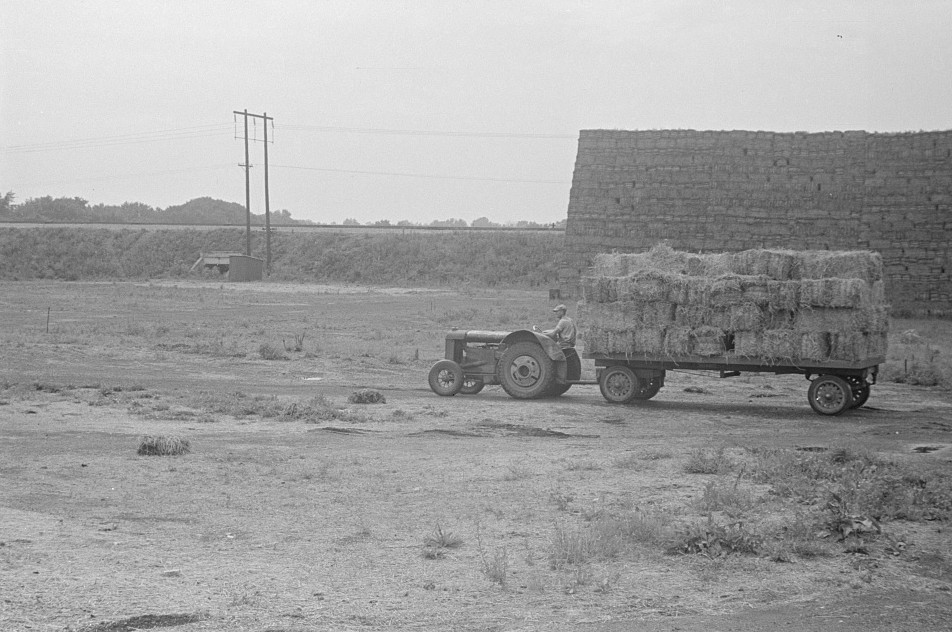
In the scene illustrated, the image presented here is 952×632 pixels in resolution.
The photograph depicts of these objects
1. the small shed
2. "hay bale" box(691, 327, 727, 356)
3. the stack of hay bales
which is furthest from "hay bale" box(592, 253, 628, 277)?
the small shed

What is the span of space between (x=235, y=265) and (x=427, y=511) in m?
50.3

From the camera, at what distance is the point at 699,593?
7188 millimetres

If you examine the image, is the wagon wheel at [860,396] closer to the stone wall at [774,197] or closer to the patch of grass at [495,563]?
the patch of grass at [495,563]

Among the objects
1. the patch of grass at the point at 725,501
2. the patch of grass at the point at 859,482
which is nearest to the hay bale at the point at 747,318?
the patch of grass at the point at 859,482

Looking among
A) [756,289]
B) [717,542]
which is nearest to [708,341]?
[756,289]

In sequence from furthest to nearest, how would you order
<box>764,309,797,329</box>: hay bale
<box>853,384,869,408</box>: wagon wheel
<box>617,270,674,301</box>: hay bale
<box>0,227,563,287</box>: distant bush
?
<box>0,227,563,287</box>: distant bush → <box>617,270,674,301</box>: hay bale → <box>853,384,869,408</box>: wagon wheel → <box>764,309,797,329</box>: hay bale

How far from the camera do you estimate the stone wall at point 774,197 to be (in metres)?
34.3

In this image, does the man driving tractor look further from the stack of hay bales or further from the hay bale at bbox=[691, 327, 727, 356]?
the hay bale at bbox=[691, 327, 727, 356]

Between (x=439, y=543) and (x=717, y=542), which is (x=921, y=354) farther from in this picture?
(x=439, y=543)

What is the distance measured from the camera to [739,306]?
16.2 m

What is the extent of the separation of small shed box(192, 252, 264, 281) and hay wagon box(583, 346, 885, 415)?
141 ft

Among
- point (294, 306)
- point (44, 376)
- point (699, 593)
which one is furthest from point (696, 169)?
point (699, 593)

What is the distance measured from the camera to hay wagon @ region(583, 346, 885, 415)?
15867 millimetres

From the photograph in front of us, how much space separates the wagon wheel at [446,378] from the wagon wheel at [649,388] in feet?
10.4
